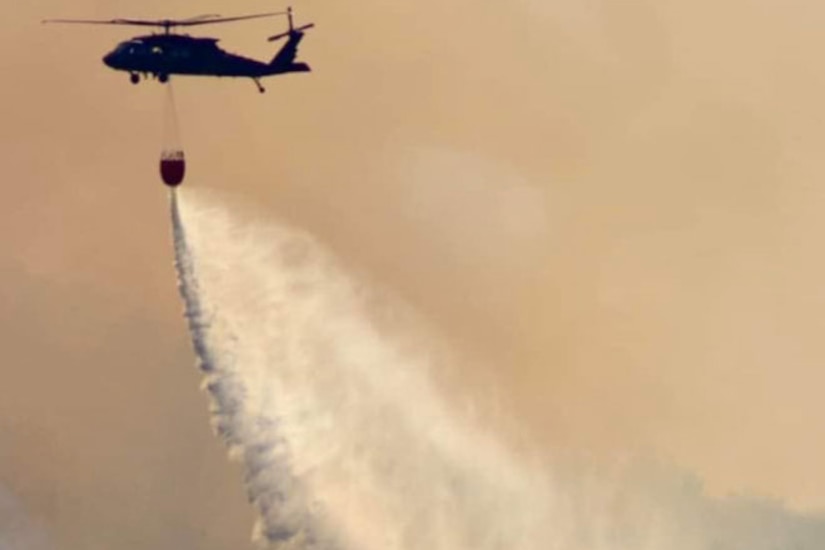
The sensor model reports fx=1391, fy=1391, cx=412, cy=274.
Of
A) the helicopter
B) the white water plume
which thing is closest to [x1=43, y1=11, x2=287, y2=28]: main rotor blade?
the helicopter

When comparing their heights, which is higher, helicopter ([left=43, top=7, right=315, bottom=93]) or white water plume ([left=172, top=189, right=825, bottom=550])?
helicopter ([left=43, top=7, right=315, bottom=93])

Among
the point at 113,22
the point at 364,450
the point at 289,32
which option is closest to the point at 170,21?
the point at 113,22

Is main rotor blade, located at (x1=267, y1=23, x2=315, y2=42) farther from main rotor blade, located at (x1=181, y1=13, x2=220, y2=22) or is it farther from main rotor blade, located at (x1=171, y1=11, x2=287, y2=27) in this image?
main rotor blade, located at (x1=181, y1=13, x2=220, y2=22)

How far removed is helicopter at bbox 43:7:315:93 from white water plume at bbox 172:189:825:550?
26.5 inches

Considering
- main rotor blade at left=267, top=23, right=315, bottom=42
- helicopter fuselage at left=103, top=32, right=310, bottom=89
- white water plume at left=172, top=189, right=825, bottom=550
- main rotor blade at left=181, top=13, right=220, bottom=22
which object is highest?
main rotor blade at left=267, top=23, right=315, bottom=42

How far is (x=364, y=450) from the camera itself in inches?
222

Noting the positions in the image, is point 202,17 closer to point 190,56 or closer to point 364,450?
point 190,56

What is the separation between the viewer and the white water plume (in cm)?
559

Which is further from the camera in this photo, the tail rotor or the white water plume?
the tail rotor

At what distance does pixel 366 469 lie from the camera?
222 inches

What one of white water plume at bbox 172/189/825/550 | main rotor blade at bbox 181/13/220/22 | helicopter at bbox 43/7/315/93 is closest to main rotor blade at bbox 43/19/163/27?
helicopter at bbox 43/7/315/93

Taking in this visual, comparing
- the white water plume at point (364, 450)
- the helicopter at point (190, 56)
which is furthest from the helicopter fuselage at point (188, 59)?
the white water plume at point (364, 450)

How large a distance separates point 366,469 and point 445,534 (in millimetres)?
412

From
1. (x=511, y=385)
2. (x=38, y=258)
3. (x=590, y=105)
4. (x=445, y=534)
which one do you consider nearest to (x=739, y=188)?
(x=590, y=105)
